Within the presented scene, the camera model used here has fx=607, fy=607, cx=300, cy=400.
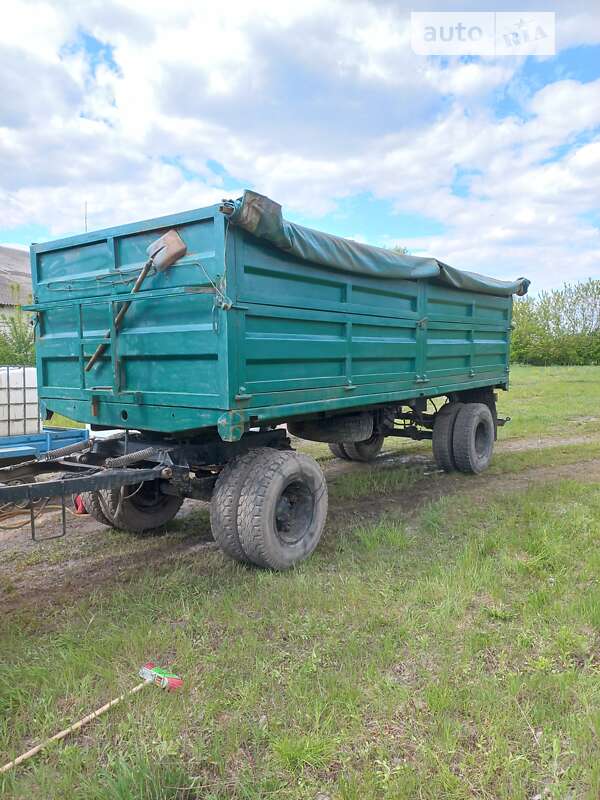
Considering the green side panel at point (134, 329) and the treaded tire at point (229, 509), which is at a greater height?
the green side panel at point (134, 329)

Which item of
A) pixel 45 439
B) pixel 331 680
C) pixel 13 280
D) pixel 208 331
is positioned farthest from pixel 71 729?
pixel 13 280

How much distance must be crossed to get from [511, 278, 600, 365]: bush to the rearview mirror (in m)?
39.8

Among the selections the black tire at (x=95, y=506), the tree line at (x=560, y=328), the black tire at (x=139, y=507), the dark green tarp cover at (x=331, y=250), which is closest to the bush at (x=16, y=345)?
the black tire at (x=95, y=506)

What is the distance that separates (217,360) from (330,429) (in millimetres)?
2078

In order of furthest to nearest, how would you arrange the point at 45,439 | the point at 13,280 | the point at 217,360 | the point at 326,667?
the point at 13,280 → the point at 45,439 → the point at 217,360 → the point at 326,667

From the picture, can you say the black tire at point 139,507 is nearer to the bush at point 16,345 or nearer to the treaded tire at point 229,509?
the treaded tire at point 229,509

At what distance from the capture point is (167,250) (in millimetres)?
3922

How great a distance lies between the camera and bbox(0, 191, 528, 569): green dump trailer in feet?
12.8

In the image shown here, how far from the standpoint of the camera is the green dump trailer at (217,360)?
12.8ft

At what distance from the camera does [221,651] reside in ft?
10.2

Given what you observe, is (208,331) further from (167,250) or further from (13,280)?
(13,280)

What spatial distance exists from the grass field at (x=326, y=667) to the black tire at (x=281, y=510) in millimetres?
165

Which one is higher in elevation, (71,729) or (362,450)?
(362,450)

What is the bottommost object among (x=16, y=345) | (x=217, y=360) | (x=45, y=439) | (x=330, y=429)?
(x=45, y=439)
